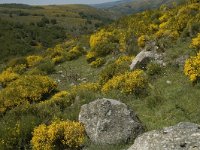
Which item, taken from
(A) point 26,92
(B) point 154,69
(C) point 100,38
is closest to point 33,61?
(C) point 100,38

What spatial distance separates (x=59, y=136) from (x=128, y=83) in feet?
15.2

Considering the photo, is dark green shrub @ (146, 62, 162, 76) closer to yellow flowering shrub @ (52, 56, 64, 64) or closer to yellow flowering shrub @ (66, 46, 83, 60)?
yellow flowering shrub @ (66, 46, 83, 60)

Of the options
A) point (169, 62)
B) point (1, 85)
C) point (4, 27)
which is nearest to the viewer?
point (169, 62)

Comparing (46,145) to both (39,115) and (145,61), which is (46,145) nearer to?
(39,115)

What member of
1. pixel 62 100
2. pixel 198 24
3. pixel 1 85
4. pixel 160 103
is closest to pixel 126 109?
pixel 160 103

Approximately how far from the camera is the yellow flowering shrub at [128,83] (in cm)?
1571

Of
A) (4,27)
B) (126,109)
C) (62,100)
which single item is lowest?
(4,27)

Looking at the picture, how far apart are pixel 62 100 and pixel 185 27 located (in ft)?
29.7

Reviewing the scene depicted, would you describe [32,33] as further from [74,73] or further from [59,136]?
[59,136]

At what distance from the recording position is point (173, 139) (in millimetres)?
9398

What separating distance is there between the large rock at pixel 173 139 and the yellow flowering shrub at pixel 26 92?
31.7 feet

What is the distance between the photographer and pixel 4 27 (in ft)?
188

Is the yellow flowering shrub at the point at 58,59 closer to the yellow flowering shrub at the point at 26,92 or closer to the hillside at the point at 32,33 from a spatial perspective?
the yellow flowering shrub at the point at 26,92

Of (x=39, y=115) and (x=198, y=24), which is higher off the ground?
(x=198, y=24)
